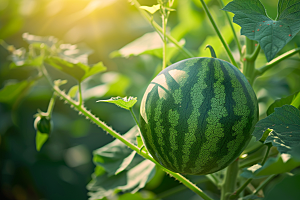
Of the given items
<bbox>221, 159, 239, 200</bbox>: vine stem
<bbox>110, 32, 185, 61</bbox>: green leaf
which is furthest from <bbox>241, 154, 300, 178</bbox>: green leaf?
<bbox>110, 32, 185, 61</bbox>: green leaf

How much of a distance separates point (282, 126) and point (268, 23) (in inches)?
8.6

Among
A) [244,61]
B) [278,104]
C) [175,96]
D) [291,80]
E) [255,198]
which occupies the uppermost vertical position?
[175,96]

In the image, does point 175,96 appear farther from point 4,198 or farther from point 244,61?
point 4,198

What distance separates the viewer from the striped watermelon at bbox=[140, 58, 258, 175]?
59 centimetres

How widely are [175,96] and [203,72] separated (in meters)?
0.09

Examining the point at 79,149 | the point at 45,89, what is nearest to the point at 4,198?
the point at 79,149

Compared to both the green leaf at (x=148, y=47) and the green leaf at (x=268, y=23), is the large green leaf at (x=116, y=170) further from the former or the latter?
the green leaf at (x=268, y=23)

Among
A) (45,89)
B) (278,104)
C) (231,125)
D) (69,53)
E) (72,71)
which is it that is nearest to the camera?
(231,125)

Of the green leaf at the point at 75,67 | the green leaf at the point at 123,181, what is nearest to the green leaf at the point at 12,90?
the green leaf at the point at 75,67

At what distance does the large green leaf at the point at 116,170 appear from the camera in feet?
3.54

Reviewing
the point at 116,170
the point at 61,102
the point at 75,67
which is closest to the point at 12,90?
the point at 75,67

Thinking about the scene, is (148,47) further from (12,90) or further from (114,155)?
(12,90)

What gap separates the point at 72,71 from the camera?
2.97 feet

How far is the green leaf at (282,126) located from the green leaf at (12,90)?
104 cm
